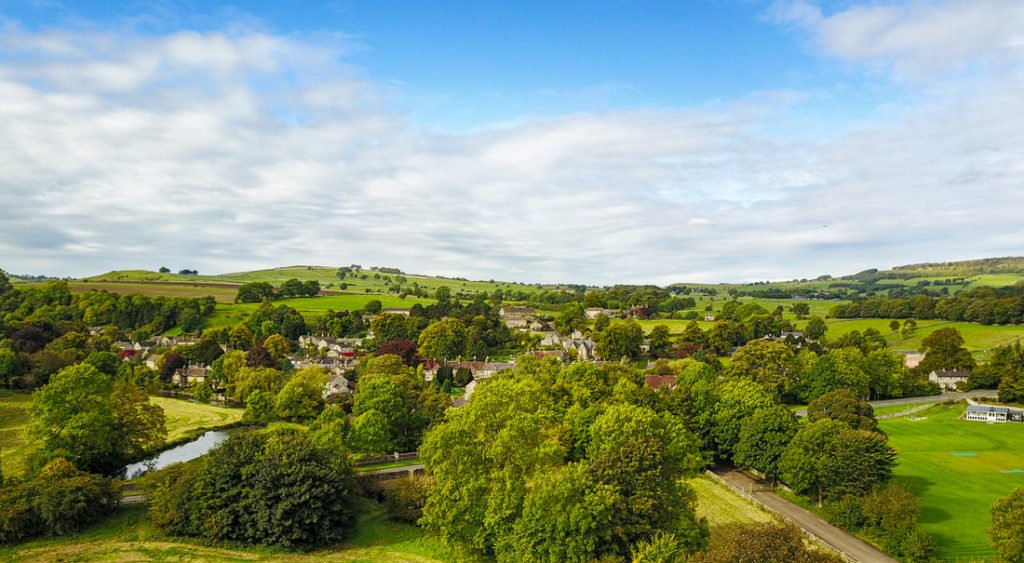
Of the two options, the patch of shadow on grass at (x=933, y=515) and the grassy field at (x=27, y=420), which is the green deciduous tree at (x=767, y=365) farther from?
the grassy field at (x=27, y=420)

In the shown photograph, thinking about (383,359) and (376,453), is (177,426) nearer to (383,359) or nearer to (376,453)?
(383,359)

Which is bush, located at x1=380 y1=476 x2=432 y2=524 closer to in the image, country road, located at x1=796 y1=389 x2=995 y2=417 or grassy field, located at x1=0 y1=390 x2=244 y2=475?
grassy field, located at x1=0 y1=390 x2=244 y2=475

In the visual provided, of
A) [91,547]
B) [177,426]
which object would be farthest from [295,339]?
[91,547]

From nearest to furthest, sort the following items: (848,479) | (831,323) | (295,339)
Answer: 1. (848,479)
2. (295,339)
3. (831,323)

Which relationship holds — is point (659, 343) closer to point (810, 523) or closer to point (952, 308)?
point (810, 523)

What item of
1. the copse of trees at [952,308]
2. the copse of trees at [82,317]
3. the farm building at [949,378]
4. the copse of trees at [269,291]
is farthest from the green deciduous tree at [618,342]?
the copse of trees at [269,291]

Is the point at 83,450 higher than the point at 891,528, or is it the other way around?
the point at 83,450
